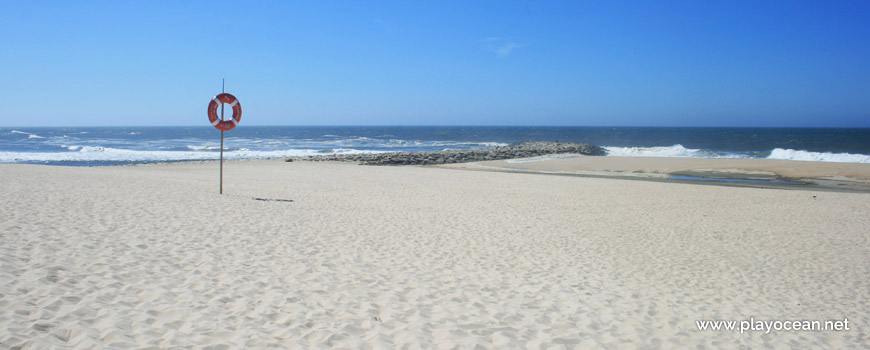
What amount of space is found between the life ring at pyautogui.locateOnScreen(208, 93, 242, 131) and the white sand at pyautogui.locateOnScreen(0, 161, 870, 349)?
170cm

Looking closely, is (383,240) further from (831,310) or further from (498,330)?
(831,310)

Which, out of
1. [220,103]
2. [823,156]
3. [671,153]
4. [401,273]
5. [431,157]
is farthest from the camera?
[671,153]

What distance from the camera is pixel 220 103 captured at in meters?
11.4

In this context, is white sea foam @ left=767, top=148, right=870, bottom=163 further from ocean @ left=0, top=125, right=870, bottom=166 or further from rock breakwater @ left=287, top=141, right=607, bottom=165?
rock breakwater @ left=287, top=141, right=607, bottom=165

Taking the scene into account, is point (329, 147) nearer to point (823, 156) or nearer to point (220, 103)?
point (220, 103)

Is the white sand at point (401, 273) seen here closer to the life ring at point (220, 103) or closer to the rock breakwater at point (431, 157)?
the life ring at point (220, 103)

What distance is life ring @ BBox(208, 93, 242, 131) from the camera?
11.3 metres

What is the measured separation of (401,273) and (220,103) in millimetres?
7704

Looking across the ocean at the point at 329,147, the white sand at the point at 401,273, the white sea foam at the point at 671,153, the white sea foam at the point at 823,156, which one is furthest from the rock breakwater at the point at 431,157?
the white sand at the point at 401,273

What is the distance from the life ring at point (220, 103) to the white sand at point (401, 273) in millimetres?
1701

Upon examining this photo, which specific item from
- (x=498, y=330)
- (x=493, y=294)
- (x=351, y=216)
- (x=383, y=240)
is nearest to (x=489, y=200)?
(x=351, y=216)

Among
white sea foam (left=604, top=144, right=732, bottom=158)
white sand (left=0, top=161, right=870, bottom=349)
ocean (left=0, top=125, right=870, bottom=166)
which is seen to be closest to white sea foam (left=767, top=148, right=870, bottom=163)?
ocean (left=0, top=125, right=870, bottom=166)

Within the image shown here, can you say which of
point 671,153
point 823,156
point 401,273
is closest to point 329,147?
point 671,153

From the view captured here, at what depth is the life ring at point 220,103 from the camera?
11.3 metres
